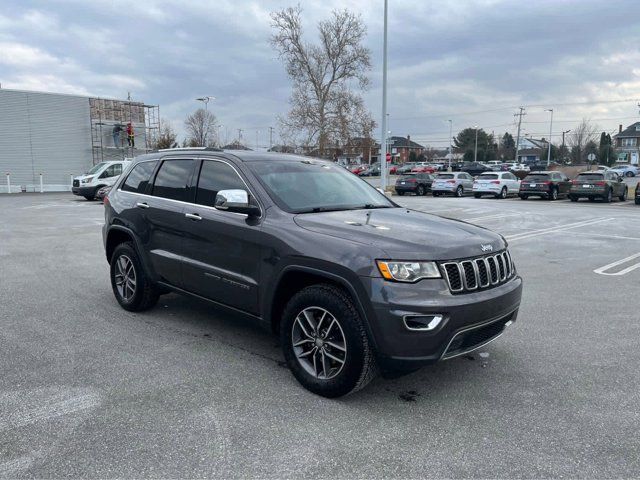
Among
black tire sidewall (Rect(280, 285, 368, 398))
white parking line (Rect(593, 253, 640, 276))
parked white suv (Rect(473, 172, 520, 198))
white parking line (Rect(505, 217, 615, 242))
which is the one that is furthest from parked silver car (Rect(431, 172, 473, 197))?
black tire sidewall (Rect(280, 285, 368, 398))

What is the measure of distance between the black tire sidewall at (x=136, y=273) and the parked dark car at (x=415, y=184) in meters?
28.3

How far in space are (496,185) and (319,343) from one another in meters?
28.3

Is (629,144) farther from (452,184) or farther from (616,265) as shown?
(616,265)

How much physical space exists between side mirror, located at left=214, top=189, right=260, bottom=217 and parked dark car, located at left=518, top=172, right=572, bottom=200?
26557 mm

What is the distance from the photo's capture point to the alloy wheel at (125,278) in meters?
5.73

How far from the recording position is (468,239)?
→ 381 cm

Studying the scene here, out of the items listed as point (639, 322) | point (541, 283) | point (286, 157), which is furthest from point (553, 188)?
point (286, 157)

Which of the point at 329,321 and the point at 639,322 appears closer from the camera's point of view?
the point at 329,321

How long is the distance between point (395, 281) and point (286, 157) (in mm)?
2167

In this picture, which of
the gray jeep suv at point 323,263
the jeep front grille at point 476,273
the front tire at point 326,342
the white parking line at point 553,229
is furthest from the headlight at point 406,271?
the white parking line at point 553,229

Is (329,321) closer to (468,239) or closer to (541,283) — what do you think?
(468,239)

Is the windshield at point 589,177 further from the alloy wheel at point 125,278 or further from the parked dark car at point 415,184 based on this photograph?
the alloy wheel at point 125,278

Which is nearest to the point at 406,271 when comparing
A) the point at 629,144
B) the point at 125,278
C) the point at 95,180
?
the point at 125,278

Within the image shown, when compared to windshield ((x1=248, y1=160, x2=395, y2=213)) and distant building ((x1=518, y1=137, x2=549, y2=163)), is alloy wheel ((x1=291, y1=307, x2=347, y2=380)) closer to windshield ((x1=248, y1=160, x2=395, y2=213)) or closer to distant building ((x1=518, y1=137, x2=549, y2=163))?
windshield ((x1=248, y1=160, x2=395, y2=213))
